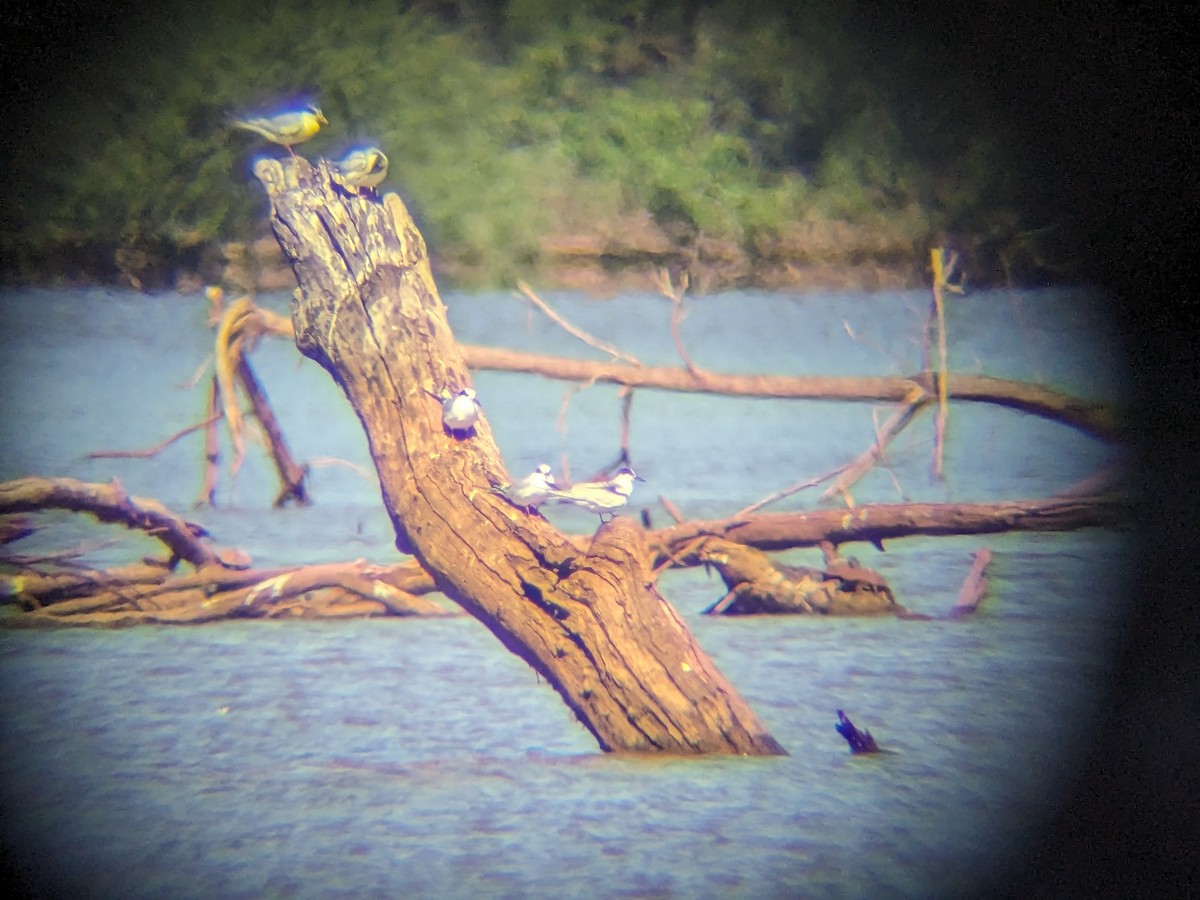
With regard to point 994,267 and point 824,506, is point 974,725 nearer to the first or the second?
point 824,506

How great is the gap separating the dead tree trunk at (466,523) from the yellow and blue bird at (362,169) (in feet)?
0.12

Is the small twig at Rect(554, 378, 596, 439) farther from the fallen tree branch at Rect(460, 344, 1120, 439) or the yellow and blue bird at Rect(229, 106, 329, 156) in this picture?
the yellow and blue bird at Rect(229, 106, 329, 156)

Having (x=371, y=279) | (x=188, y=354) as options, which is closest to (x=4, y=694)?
(x=188, y=354)

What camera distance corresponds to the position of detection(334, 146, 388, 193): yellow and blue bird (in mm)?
1961

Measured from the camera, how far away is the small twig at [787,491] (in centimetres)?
227

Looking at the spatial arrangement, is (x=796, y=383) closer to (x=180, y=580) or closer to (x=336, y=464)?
(x=336, y=464)

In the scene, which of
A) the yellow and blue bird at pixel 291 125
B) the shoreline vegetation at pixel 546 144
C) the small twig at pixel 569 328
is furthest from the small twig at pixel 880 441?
the yellow and blue bird at pixel 291 125

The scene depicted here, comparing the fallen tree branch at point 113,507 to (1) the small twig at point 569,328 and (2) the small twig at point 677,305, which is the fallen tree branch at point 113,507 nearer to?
(1) the small twig at point 569,328

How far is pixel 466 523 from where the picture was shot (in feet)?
6.14

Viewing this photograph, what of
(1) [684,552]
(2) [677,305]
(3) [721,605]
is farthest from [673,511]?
(2) [677,305]

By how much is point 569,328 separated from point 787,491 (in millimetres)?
630

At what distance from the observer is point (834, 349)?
228 cm

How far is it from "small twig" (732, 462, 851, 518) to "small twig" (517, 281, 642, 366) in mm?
446

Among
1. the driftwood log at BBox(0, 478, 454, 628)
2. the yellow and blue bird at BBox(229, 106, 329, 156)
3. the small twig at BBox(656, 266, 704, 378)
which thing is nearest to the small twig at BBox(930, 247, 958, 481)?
the small twig at BBox(656, 266, 704, 378)
